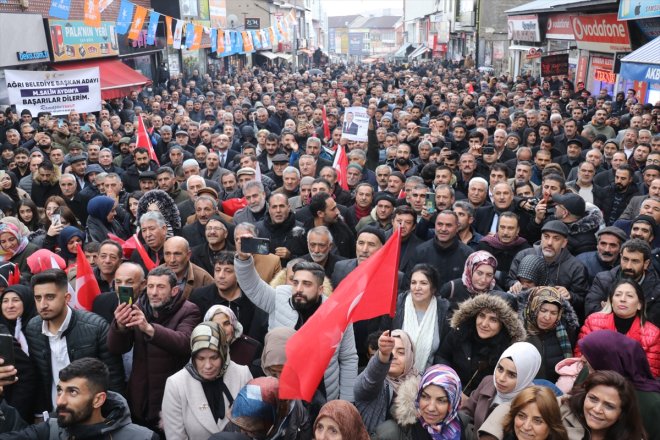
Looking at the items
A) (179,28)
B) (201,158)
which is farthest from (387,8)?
(201,158)

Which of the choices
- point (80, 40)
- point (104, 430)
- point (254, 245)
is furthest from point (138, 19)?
point (104, 430)

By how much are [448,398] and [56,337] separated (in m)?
2.47

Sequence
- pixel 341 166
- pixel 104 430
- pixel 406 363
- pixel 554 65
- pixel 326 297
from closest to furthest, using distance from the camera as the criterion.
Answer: pixel 104 430
pixel 406 363
pixel 326 297
pixel 341 166
pixel 554 65

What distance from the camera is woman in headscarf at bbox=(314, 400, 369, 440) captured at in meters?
3.20

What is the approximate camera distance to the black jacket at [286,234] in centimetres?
682

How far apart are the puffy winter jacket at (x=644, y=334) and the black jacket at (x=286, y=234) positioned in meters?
2.93

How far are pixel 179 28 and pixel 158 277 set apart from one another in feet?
67.8

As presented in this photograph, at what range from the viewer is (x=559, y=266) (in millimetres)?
5793

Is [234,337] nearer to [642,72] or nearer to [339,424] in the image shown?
[339,424]

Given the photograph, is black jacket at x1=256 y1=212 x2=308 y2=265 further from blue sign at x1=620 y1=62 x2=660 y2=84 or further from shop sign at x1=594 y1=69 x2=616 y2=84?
shop sign at x1=594 y1=69 x2=616 y2=84

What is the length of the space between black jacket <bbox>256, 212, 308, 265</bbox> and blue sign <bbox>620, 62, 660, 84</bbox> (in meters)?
7.30

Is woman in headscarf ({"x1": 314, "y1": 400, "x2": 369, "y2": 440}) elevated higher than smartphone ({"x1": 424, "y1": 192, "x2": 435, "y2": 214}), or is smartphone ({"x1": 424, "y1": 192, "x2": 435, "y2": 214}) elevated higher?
smartphone ({"x1": 424, "y1": 192, "x2": 435, "y2": 214})

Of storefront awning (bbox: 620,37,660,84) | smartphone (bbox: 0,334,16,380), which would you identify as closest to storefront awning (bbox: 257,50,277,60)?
storefront awning (bbox: 620,37,660,84)

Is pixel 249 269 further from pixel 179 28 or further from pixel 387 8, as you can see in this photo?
pixel 387 8
